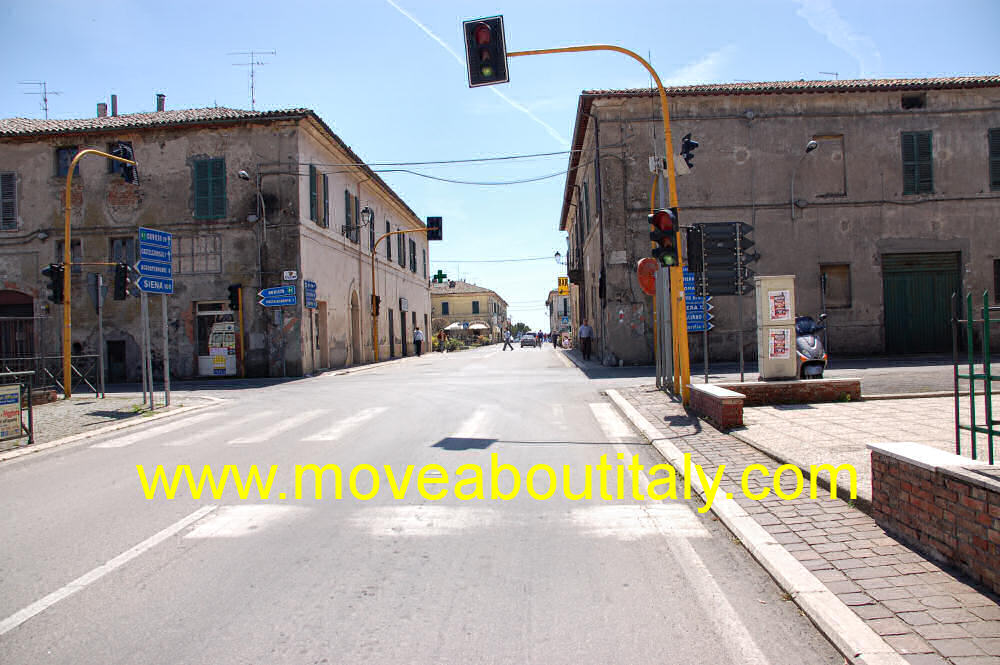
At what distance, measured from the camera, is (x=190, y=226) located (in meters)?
22.3

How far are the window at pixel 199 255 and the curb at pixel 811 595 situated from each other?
67.3ft

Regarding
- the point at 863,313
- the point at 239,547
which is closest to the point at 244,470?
the point at 239,547

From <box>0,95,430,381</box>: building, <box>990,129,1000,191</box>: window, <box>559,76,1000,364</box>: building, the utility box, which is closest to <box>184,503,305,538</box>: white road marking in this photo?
the utility box

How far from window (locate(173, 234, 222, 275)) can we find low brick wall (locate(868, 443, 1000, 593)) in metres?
21.5

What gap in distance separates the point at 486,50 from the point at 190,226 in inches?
647

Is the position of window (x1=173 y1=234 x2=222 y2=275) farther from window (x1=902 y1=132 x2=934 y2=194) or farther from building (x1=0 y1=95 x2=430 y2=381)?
window (x1=902 y1=132 x2=934 y2=194)

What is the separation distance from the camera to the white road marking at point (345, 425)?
8993 millimetres

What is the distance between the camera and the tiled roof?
2184 cm

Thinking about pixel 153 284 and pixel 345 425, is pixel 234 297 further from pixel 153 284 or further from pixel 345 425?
pixel 345 425

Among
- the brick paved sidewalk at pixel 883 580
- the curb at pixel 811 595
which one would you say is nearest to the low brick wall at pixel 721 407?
the brick paved sidewalk at pixel 883 580

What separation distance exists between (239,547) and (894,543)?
13.8 ft

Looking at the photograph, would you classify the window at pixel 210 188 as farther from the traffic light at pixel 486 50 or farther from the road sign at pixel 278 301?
the traffic light at pixel 486 50

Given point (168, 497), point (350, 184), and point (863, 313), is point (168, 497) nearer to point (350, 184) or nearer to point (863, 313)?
point (863, 313)

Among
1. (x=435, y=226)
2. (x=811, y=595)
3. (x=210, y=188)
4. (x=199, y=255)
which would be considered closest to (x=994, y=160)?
(x=435, y=226)
